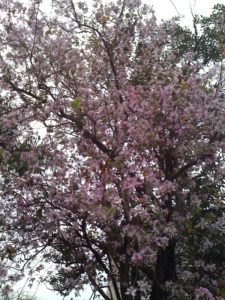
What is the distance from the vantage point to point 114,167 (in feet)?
19.8

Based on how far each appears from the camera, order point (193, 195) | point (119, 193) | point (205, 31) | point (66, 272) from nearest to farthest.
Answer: point (119, 193) → point (193, 195) → point (66, 272) → point (205, 31)

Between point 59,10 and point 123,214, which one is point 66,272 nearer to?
point 123,214

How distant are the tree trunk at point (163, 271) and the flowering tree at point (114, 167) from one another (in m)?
0.02

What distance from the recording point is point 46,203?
665 cm

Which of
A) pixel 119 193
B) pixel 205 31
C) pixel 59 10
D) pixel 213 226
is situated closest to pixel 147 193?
pixel 119 193

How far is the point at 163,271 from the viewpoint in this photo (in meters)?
6.93

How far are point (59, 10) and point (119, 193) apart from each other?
4.11m

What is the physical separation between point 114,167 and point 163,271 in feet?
6.59

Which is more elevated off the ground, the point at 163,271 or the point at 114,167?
the point at 114,167

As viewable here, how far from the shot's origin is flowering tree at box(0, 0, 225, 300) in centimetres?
607

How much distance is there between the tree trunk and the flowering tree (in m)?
0.02

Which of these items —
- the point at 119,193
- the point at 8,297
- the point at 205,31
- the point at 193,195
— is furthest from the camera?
the point at 205,31

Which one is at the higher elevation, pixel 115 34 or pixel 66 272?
pixel 115 34

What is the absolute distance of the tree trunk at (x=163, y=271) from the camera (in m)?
6.82
